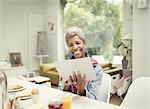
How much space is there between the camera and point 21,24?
210 inches

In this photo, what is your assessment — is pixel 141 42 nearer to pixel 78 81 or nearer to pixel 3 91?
pixel 78 81

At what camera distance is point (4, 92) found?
1006mm

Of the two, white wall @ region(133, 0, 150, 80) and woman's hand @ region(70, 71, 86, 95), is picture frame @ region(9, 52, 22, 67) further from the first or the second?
woman's hand @ region(70, 71, 86, 95)

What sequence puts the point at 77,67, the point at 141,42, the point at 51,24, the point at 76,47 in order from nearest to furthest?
the point at 77,67 < the point at 76,47 < the point at 141,42 < the point at 51,24

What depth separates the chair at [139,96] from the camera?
1145 millimetres

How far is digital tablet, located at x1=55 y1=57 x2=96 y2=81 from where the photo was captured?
1320 mm

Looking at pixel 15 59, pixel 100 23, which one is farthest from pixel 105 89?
pixel 15 59

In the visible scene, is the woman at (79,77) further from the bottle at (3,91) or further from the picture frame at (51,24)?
the picture frame at (51,24)

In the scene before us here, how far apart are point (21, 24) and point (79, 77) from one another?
13.9 ft

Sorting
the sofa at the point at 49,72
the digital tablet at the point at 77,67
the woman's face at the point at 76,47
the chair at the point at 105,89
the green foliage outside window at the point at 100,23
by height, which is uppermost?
the green foliage outside window at the point at 100,23

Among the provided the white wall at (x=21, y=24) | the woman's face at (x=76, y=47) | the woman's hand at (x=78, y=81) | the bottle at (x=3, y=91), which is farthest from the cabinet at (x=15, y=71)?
the bottle at (x=3, y=91)

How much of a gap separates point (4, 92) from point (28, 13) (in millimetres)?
4626

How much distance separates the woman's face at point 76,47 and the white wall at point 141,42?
1317mm

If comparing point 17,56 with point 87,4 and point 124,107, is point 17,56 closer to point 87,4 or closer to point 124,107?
point 87,4
